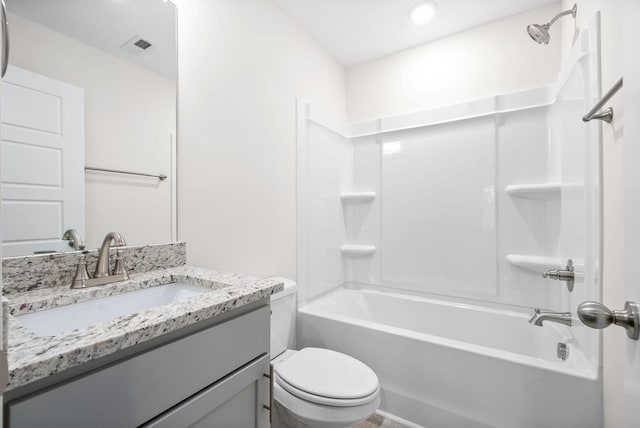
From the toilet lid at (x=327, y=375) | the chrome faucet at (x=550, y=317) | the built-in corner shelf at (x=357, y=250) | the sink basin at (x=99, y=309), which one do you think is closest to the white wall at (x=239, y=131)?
the sink basin at (x=99, y=309)

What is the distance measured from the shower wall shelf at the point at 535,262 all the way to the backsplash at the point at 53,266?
2126 millimetres

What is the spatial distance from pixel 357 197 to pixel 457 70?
4.06 ft

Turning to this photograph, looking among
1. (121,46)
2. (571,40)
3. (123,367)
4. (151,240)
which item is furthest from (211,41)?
(571,40)

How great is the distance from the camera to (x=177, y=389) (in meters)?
0.70

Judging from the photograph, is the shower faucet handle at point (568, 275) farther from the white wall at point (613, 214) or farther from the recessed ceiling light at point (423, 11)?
the recessed ceiling light at point (423, 11)

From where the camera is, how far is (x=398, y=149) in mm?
2402

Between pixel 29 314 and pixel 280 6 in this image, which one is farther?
pixel 280 6

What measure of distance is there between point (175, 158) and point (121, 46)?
47 centimetres

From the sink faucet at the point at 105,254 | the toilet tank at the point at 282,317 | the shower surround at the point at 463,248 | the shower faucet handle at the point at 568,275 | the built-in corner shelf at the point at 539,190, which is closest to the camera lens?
the sink faucet at the point at 105,254

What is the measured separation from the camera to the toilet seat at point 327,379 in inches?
46.6

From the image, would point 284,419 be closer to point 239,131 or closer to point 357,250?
point 357,250

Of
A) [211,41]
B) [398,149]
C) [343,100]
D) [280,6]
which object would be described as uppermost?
[280,6]

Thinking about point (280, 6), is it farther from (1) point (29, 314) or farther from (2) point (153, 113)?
(1) point (29, 314)

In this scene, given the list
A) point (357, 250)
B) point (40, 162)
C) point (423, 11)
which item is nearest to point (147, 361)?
point (40, 162)
